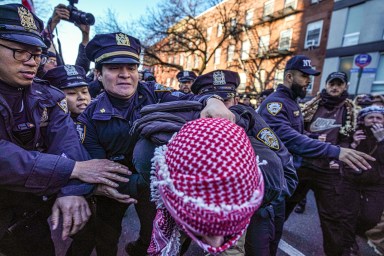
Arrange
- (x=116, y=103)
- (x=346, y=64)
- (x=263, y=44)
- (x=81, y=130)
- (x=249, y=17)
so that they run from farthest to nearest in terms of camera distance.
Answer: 1. (x=249, y=17)
2. (x=263, y=44)
3. (x=346, y=64)
4. (x=116, y=103)
5. (x=81, y=130)

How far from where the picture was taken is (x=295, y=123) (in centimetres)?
255

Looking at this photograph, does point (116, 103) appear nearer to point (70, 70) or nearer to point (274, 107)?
point (70, 70)

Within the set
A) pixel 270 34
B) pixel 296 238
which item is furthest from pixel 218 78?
pixel 270 34

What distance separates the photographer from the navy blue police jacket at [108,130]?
1804 millimetres

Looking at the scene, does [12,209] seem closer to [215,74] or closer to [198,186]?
[198,186]

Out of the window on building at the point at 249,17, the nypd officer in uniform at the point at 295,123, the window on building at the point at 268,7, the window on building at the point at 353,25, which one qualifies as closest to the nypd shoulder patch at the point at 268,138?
the nypd officer in uniform at the point at 295,123

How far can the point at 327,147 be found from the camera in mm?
2258

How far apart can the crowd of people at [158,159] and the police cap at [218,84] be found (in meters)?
0.02

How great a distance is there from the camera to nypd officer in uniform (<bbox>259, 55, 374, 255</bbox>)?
214cm

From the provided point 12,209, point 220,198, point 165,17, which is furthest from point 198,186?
point 165,17

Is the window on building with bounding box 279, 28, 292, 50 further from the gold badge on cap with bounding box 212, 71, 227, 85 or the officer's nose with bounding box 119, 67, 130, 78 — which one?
the officer's nose with bounding box 119, 67, 130, 78

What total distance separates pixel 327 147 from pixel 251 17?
21.6 m

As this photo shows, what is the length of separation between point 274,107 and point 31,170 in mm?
2206

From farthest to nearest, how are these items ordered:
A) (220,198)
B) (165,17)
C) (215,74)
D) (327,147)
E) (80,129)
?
(165,17) < (215,74) < (327,147) < (80,129) < (220,198)
